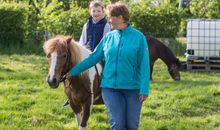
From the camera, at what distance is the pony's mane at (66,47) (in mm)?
5495

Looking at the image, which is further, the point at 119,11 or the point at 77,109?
the point at 77,109

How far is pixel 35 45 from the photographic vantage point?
18.4 m

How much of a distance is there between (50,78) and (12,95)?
4183mm

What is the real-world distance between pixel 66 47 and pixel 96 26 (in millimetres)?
1249

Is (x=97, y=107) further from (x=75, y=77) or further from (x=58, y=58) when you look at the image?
(x=58, y=58)

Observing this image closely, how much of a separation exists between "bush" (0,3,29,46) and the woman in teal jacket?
43.9 feet

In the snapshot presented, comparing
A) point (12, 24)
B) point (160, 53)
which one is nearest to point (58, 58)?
point (160, 53)

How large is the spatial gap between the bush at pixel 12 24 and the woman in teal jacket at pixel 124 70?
43.9 ft

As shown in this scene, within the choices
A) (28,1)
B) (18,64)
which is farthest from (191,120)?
(28,1)

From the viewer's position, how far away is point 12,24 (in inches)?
704

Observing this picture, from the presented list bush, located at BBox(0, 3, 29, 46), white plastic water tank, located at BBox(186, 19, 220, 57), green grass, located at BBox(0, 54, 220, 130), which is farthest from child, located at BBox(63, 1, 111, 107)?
bush, located at BBox(0, 3, 29, 46)

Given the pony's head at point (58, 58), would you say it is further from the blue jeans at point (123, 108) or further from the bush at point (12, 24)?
the bush at point (12, 24)

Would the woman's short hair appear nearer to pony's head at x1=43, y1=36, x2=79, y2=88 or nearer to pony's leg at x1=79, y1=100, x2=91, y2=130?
pony's head at x1=43, y1=36, x2=79, y2=88

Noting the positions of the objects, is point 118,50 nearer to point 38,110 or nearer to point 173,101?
point 38,110
